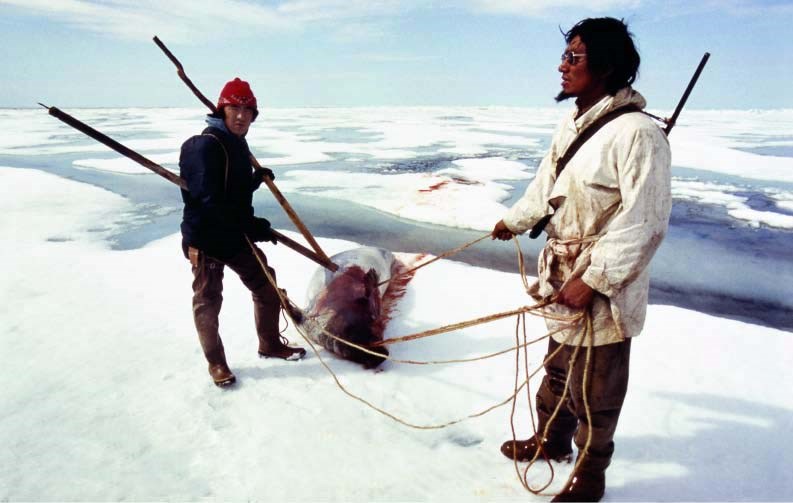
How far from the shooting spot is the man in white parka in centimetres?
141

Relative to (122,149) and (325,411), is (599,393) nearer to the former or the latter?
(325,411)

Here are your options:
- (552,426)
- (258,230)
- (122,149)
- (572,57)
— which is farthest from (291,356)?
(572,57)

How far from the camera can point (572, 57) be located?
1.54 m

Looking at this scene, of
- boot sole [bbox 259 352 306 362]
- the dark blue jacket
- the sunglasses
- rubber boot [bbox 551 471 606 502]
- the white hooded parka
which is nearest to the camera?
the white hooded parka

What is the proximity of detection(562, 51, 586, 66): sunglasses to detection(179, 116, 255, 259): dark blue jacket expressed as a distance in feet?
5.32

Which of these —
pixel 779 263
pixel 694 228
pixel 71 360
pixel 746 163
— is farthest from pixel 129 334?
pixel 746 163

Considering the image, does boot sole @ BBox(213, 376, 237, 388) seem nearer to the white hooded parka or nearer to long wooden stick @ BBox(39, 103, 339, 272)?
long wooden stick @ BBox(39, 103, 339, 272)

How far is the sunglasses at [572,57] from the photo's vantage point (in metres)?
1.53

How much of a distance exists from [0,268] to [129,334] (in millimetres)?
2204

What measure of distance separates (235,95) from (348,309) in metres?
1.44

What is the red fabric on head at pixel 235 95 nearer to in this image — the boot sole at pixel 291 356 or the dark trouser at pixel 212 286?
the dark trouser at pixel 212 286

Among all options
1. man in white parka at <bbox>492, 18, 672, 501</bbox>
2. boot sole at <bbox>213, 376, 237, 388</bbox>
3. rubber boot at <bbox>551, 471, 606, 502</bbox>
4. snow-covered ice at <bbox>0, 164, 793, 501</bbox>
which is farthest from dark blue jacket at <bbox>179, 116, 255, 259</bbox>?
rubber boot at <bbox>551, 471, 606, 502</bbox>

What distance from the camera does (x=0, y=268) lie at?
4391 millimetres

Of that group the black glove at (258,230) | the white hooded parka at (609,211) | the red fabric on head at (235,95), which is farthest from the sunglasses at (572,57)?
the black glove at (258,230)
